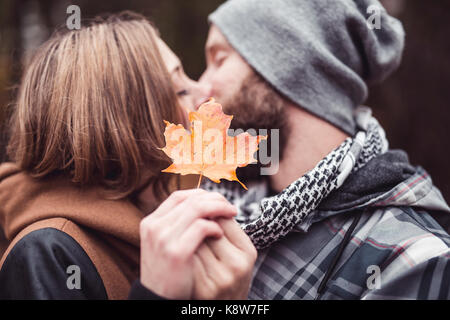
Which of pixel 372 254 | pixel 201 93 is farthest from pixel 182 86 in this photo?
pixel 372 254

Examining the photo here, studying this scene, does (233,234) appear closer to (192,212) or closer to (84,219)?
(192,212)

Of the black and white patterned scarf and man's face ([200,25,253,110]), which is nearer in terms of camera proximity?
the black and white patterned scarf

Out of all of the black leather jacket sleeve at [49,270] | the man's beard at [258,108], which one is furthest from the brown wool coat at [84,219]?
the man's beard at [258,108]

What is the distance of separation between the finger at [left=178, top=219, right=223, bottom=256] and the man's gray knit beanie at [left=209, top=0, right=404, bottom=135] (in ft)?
3.52

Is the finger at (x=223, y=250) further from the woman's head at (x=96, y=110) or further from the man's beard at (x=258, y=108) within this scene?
the man's beard at (x=258, y=108)

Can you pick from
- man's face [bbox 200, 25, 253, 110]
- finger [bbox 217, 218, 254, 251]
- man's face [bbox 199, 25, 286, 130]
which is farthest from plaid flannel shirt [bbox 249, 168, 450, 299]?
man's face [bbox 200, 25, 253, 110]

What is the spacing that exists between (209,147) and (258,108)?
79 cm

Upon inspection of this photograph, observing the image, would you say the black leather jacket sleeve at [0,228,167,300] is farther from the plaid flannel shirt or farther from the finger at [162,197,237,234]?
the plaid flannel shirt

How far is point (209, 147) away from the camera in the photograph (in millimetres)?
1229

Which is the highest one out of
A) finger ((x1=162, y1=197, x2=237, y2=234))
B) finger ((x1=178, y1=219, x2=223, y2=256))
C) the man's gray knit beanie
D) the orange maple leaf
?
the man's gray knit beanie

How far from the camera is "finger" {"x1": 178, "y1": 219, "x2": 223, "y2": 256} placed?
39.1 inches

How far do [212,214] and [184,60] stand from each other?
528 cm

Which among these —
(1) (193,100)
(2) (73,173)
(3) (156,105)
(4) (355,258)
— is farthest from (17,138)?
(4) (355,258)

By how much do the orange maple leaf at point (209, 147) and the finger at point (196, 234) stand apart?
0.20 meters
